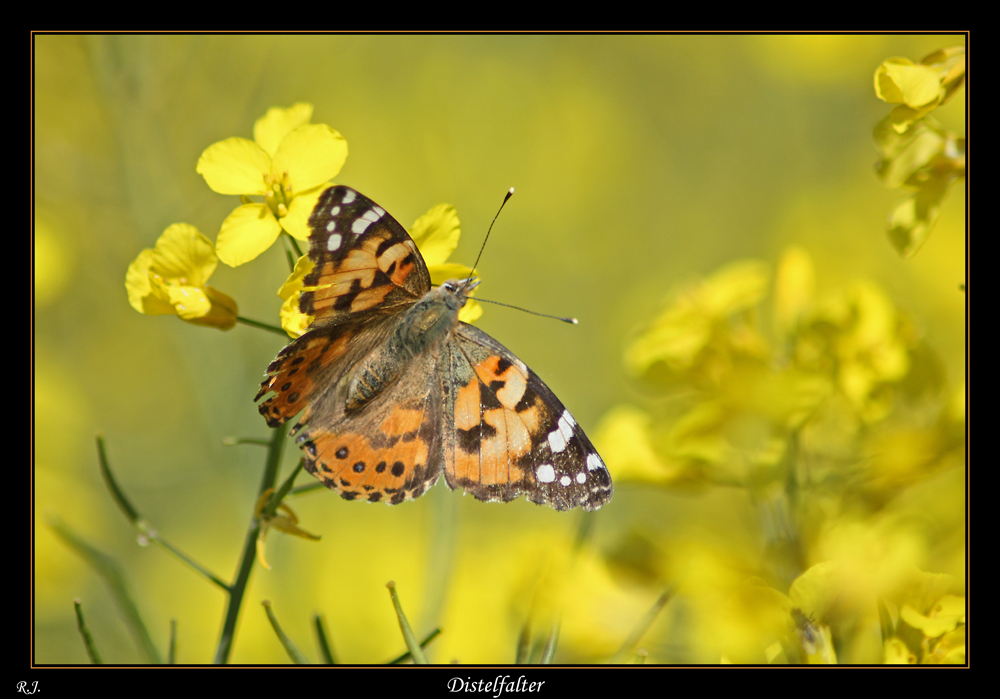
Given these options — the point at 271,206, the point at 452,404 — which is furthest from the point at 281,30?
the point at 452,404

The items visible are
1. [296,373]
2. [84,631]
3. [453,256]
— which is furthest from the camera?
[453,256]

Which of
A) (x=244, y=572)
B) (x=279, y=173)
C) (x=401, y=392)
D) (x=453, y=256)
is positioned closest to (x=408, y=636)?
Answer: (x=244, y=572)

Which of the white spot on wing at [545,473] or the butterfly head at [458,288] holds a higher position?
the butterfly head at [458,288]

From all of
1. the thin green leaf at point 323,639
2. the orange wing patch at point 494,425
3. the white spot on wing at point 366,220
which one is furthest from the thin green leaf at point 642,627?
the white spot on wing at point 366,220

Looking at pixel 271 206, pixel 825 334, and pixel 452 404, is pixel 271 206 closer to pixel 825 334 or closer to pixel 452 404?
pixel 452 404

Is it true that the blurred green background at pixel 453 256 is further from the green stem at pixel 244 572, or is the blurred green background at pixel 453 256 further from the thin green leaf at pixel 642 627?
the green stem at pixel 244 572

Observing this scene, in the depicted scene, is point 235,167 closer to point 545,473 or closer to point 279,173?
point 279,173
